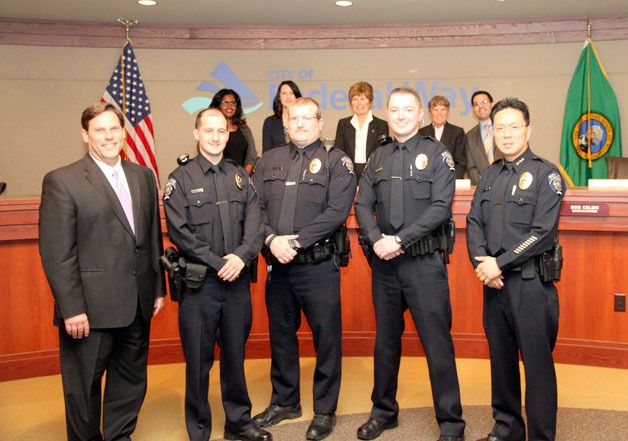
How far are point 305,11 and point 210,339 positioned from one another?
16.6 ft

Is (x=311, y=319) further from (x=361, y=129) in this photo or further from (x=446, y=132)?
(x=446, y=132)

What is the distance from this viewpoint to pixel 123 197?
324cm

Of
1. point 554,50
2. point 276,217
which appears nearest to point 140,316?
point 276,217

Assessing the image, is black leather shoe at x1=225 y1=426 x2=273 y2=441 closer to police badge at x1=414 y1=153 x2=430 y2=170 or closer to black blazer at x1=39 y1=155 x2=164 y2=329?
black blazer at x1=39 y1=155 x2=164 y2=329

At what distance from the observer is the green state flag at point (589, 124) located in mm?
8102

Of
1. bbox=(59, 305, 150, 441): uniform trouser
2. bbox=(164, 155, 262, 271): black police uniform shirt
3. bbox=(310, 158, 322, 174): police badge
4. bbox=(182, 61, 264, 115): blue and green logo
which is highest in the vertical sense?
bbox=(182, 61, 264, 115): blue and green logo

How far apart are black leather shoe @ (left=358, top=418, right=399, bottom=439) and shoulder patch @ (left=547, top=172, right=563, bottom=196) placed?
1415 millimetres

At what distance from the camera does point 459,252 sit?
4832mm

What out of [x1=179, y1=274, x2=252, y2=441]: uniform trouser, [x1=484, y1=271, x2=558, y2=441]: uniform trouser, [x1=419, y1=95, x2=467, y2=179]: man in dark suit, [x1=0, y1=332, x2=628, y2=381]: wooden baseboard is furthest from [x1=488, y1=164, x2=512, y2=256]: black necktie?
[x1=419, y1=95, x2=467, y2=179]: man in dark suit

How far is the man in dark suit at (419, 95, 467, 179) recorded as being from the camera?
6172mm

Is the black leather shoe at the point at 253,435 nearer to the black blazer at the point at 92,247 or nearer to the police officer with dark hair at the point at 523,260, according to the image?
the black blazer at the point at 92,247

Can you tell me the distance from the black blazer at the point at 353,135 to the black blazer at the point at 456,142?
64 cm

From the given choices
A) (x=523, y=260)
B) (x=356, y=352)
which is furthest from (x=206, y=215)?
(x=356, y=352)

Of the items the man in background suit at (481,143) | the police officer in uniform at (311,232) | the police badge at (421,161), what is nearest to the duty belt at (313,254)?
the police officer in uniform at (311,232)
